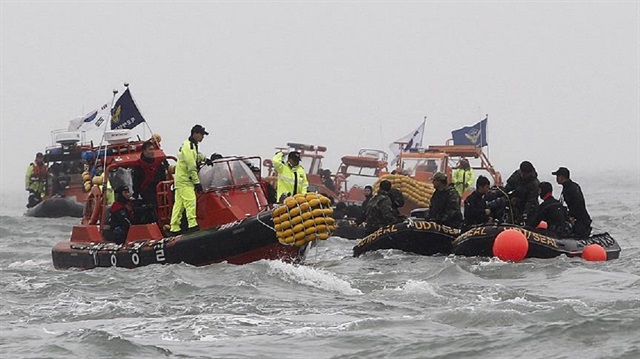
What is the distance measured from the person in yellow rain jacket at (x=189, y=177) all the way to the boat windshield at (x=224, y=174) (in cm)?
23

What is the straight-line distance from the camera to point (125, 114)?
19016mm

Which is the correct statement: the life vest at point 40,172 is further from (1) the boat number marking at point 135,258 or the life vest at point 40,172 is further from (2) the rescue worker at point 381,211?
(1) the boat number marking at point 135,258

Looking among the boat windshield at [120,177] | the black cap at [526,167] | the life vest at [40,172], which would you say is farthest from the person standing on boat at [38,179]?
the black cap at [526,167]

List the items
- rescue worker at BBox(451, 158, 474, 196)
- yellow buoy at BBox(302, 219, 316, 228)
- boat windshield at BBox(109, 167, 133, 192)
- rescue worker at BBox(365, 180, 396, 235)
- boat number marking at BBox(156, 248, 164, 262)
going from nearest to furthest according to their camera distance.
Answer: yellow buoy at BBox(302, 219, 316, 228) < boat number marking at BBox(156, 248, 164, 262) < boat windshield at BBox(109, 167, 133, 192) < rescue worker at BBox(365, 180, 396, 235) < rescue worker at BBox(451, 158, 474, 196)

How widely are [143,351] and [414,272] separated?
6303mm

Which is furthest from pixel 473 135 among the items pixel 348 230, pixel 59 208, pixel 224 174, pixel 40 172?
pixel 224 174

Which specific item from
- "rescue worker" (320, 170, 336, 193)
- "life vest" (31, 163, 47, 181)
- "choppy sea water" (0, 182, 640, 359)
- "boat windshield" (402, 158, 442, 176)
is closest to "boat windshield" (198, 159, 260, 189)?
"choppy sea water" (0, 182, 640, 359)

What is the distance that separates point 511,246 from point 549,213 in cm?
114

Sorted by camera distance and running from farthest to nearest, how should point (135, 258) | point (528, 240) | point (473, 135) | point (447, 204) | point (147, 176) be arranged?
point (473, 135) < point (447, 204) < point (147, 176) < point (528, 240) < point (135, 258)

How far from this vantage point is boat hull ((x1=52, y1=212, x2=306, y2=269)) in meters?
15.7

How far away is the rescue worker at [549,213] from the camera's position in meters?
17.4

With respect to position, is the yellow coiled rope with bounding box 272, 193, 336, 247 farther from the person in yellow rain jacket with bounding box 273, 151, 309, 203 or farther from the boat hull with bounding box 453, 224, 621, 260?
the person in yellow rain jacket with bounding box 273, 151, 309, 203

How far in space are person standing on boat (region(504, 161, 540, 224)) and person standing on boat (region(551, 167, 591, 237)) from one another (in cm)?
34

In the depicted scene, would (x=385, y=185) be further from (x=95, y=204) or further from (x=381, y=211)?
(x=95, y=204)
